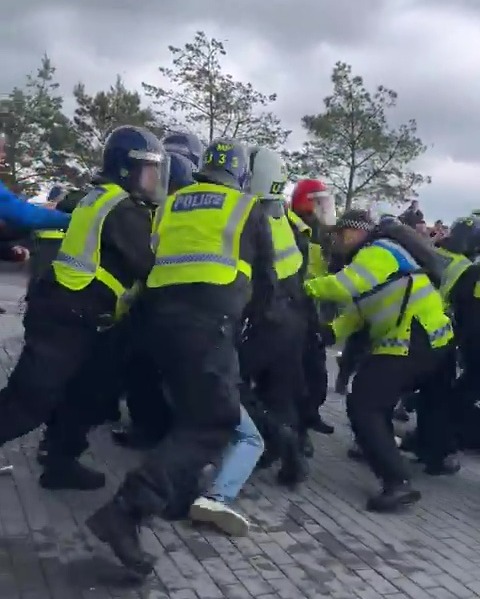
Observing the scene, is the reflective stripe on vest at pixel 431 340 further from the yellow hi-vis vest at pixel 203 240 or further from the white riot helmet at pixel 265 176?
the yellow hi-vis vest at pixel 203 240

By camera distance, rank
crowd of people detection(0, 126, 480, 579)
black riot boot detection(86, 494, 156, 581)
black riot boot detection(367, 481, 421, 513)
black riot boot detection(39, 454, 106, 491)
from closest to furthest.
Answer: black riot boot detection(86, 494, 156, 581)
crowd of people detection(0, 126, 480, 579)
black riot boot detection(39, 454, 106, 491)
black riot boot detection(367, 481, 421, 513)

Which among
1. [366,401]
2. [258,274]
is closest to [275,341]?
[366,401]

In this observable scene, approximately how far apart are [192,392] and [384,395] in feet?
6.13

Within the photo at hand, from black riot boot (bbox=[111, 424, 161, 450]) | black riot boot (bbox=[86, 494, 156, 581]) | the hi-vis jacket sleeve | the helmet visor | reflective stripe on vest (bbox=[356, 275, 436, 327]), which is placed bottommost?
black riot boot (bbox=[111, 424, 161, 450])

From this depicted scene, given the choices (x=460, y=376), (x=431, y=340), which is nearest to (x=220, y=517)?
(x=431, y=340)

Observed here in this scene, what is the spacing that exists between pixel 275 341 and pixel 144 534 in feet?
5.14

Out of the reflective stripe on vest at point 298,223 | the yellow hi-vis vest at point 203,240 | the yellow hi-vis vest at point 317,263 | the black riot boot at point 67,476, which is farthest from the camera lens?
the yellow hi-vis vest at point 317,263

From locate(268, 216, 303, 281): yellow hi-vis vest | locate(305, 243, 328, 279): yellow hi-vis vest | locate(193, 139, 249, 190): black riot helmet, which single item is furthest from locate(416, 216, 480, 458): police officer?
locate(193, 139, 249, 190): black riot helmet

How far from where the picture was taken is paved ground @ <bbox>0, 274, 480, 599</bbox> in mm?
4297

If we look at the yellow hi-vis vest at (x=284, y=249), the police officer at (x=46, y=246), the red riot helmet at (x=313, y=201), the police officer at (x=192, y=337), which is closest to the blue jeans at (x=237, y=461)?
the police officer at (x=192, y=337)

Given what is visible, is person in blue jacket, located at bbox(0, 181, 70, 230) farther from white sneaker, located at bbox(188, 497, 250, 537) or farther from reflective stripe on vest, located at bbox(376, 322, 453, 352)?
reflective stripe on vest, located at bbox(376, 322, 453, 352)

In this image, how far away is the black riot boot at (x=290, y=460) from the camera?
19.4 ft

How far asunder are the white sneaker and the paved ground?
0.06 m

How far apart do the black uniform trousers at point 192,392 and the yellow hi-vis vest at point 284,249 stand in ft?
5.37
